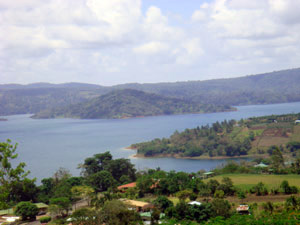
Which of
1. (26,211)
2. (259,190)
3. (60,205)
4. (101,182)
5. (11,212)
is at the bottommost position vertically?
(11,212)

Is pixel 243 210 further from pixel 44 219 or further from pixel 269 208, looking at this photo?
pixel 44 219

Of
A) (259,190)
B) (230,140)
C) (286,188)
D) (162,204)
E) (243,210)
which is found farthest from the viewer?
(230,140)

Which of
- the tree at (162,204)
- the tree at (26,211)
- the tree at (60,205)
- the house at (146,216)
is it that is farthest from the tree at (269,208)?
the tree at (26,211)

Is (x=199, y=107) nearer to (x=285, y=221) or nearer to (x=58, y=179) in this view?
(x=58, y=179)

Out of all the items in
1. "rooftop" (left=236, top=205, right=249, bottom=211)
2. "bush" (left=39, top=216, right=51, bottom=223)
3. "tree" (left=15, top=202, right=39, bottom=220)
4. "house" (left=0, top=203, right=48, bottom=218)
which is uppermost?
"rooftop" (left=236, top=205, right=249, bottom=211)

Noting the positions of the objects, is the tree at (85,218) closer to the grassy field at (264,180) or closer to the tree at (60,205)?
the tree at (60,205)

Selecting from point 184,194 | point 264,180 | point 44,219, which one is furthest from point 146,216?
point 264,180

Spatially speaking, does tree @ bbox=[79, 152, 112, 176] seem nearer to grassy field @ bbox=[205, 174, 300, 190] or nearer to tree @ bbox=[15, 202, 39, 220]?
grassy field @ bbox=[205, 174, 300, 190]

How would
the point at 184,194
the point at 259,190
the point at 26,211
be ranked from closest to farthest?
the point at 26,211 < the point at 259,190 < the point at 184,194

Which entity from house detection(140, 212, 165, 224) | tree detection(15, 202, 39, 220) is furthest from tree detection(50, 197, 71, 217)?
house detection(140, 212, 165, 224)

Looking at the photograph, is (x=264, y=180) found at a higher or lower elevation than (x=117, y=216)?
lower
